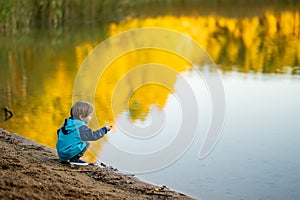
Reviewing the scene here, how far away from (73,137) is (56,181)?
3.26ft

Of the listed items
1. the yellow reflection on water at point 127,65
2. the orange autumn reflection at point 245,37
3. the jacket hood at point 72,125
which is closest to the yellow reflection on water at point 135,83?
the yellow reflection on water at point 127,65

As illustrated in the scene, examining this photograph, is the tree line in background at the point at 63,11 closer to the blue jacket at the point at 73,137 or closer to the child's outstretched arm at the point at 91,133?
the blue jacket at the point at 73,137

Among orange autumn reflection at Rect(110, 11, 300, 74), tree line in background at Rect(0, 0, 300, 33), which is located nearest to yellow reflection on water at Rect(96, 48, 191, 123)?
orange autumn reflection at Rect(110, 11, 300, 74)

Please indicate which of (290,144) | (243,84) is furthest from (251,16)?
(290,144)

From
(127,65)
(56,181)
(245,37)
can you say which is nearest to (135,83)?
(127,65)

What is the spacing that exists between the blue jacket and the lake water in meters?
0.96

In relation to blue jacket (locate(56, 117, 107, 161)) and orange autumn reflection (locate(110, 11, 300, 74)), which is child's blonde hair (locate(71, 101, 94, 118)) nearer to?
blue jacket (locate(56, 117, 107, 161))

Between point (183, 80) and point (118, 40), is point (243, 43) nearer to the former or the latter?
point (118, 40)

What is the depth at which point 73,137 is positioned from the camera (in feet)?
18.7

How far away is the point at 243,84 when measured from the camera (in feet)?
39.3

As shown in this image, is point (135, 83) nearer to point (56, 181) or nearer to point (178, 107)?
point (178, 107)

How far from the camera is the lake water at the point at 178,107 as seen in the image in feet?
21.3

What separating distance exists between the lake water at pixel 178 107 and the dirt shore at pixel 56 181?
0.75 m

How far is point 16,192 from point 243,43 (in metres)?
15.3
